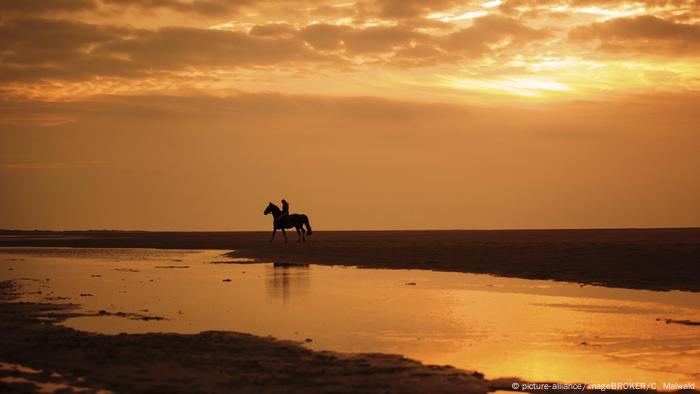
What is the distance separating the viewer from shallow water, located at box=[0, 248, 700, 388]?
567 inches

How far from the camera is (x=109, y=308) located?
22.0 meters

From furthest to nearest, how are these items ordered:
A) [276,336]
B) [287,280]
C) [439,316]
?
1. [287,280]
2. [439,316]
3. [276,336]

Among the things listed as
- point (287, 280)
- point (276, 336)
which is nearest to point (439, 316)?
point (276, 336)

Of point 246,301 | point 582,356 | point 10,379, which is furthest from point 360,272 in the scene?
point 10,379

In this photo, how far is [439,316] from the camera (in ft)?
66.1

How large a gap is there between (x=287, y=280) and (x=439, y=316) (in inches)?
478

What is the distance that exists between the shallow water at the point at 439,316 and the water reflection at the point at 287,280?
0.08 metres

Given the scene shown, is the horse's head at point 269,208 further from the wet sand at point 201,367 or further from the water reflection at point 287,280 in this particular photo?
the wet sand at point 201,367

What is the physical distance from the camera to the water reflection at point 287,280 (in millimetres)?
25922

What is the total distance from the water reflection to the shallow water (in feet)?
0.27

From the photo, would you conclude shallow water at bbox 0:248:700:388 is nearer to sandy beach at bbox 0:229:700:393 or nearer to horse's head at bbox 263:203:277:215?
sandy beach at bbox 0:229:700:393

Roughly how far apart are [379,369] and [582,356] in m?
4.11

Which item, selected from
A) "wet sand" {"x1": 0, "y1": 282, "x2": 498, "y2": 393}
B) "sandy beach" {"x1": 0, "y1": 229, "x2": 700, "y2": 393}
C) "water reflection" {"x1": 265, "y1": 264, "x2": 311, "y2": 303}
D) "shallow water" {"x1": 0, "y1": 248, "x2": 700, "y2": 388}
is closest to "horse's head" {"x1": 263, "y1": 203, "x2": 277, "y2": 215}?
"water reflection" {"x1": 265, "y1": 264, "x2": 311, "y2": 303}

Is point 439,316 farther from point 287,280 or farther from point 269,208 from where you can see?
point 269,208
